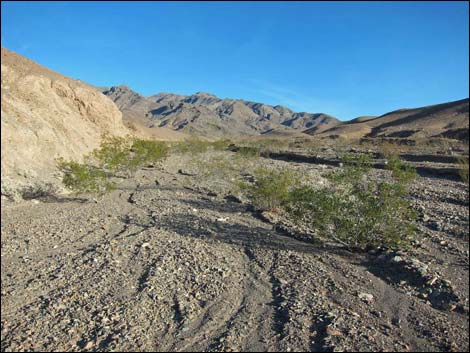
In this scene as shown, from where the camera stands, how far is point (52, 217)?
13.6 metres

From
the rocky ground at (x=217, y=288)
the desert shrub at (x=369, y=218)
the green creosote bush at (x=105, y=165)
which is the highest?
the green creosote bush at (x=105, y=165)

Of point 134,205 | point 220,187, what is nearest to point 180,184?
point 220,187

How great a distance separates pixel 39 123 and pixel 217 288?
21.4m

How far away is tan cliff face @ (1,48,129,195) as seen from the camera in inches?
726

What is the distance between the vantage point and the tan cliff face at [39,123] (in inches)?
726

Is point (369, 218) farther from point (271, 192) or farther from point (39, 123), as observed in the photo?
point (39, 123)

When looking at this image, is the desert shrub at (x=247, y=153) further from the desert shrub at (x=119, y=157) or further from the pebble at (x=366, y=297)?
the pebble at (x=366, y=297)

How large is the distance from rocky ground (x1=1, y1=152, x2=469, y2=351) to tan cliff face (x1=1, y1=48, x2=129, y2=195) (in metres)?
5.23

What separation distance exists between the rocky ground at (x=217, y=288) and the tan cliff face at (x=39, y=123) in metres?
5.23

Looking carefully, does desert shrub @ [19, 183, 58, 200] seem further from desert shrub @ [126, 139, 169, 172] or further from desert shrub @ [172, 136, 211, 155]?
desert shrub @ [172, 136, 211, 155]

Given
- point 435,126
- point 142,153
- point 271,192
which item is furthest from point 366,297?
point 435,126

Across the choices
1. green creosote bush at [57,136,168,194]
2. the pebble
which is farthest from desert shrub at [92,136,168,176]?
the pebble

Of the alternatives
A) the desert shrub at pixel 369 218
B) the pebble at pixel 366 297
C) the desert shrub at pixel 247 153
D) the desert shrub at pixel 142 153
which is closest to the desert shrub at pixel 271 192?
the desert shrub at pixel 369 218

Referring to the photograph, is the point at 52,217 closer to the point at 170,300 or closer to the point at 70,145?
the point at 170,300
